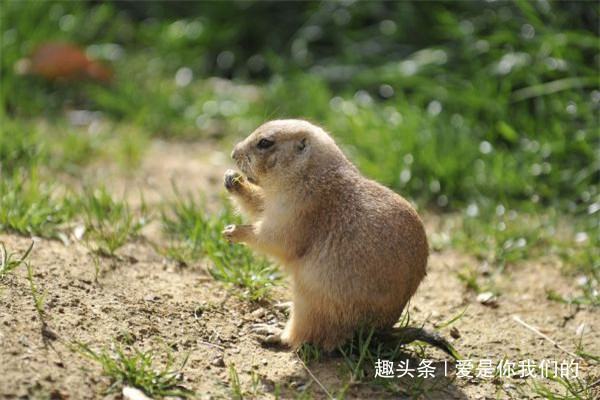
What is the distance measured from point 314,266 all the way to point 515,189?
2.71 meters

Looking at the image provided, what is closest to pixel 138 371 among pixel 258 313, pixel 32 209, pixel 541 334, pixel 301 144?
pixel 258 313

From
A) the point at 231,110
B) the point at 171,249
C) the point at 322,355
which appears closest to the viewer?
the point at 322,355

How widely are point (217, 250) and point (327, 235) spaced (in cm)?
105

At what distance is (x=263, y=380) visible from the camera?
370 centimetres

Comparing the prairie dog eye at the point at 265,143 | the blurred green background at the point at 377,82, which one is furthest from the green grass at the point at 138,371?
the blurred green background at the point at 377,82

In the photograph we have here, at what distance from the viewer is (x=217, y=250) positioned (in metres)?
4.77

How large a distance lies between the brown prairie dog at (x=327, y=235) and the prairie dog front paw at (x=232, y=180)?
11 cm

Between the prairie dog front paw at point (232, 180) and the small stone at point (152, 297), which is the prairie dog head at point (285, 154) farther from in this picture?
the small stone at point (152, 297)

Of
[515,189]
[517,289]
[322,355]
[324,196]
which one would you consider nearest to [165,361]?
[322,355]

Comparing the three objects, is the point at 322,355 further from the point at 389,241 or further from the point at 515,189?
the point at 515,189

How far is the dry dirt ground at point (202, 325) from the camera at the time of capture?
11.5 ft

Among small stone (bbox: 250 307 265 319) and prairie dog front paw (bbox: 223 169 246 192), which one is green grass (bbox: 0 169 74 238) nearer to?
prairie dog front paw (bbox: 223 169 246 192)

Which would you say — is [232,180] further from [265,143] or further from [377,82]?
[377,82]

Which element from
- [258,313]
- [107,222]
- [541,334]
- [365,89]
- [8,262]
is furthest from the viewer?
[365,89]
